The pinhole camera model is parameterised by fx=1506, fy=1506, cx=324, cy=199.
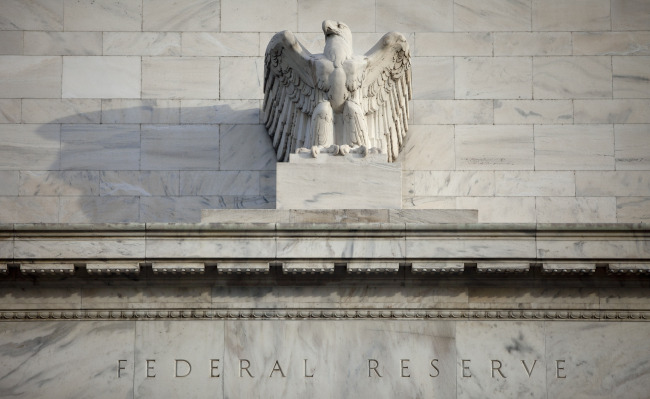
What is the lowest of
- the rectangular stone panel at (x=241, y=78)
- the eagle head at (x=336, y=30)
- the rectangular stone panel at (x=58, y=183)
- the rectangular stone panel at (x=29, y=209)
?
the rectangular stone panel at (x=29, y=209)

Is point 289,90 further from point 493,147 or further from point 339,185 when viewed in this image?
point 493,147

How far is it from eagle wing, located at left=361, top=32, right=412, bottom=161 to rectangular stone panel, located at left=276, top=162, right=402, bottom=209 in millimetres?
1546

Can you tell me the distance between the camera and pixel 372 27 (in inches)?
990

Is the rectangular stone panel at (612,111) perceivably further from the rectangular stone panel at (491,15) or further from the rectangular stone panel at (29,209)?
the rectangular stone panel at (29,209)

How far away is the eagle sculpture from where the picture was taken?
22.4 m

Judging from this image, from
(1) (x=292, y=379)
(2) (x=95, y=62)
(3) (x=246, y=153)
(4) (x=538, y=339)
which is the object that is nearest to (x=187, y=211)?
(3) (x=246, y=153)

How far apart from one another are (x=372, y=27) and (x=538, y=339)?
695 cm

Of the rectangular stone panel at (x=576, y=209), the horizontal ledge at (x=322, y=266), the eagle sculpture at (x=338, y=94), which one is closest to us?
the horizontal ledge at (x=322, y=266)

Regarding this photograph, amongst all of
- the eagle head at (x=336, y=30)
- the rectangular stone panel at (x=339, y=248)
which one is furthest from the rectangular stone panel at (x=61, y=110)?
the rectangular stone panel at (x=339, y=248)

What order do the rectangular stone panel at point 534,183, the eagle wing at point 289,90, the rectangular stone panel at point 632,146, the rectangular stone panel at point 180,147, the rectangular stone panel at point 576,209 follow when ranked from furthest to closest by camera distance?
the rectangular stone panel at point 632,146
the rectangular stone panel at point 180,147
the rectangular stone panel at point 534,183
the rectangular stone panel at point 576,209
the eagle wing at point 289,90

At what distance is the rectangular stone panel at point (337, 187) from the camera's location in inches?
852

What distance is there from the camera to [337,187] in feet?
71.1

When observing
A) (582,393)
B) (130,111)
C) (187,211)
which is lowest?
(582,393)

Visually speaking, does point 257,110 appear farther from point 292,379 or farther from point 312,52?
point 292,379
